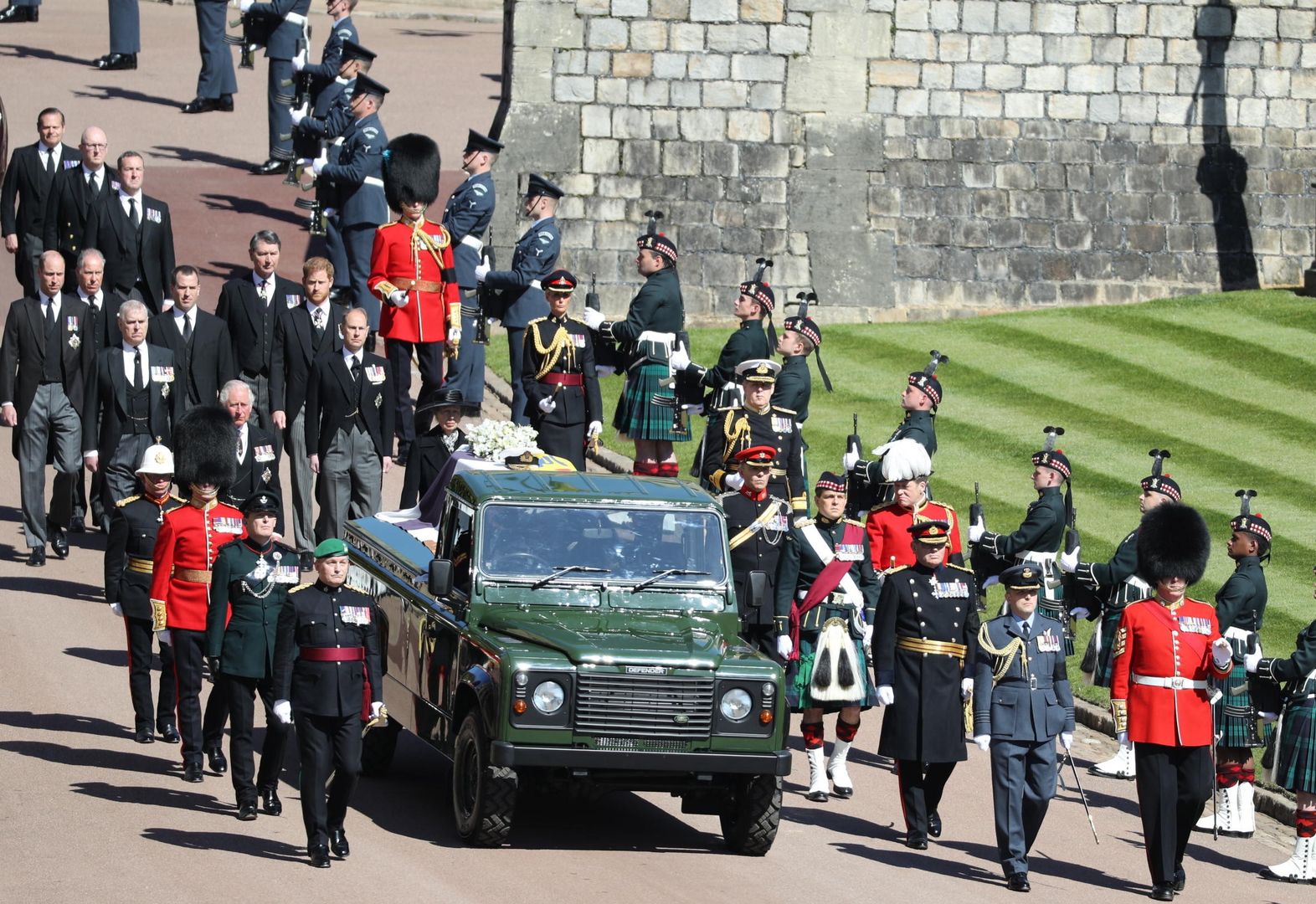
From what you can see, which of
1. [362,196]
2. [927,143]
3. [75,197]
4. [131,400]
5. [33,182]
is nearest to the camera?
[131,400]

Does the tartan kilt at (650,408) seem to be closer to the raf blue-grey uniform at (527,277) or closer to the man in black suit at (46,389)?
Result: the raf blue-grey uniform at (527,277)

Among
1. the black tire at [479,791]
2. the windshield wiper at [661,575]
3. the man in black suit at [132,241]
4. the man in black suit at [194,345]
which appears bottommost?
the black tire at [479,791]

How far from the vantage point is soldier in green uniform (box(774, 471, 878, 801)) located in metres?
14.5

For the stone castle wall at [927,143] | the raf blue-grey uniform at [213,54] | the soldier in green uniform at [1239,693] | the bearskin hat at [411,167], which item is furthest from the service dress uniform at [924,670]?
the raf blue-grey uniform at [213,54]

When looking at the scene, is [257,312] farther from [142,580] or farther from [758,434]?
[142,580]

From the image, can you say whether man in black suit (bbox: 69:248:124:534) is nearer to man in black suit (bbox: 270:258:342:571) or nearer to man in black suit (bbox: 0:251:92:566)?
man in black suit (bbox: 0:251:92:566)

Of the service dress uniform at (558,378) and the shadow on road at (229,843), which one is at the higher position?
the service dress uniform at (558,378)

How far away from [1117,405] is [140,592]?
1314 cm

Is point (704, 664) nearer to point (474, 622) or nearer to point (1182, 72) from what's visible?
point (474, 622)

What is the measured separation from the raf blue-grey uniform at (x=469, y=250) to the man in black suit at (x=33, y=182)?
339cm

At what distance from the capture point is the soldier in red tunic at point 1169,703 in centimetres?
1306

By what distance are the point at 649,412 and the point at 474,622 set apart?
653 cm

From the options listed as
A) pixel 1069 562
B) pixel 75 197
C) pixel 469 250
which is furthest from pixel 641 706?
pixel 469 250

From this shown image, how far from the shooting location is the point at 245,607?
1325cm
